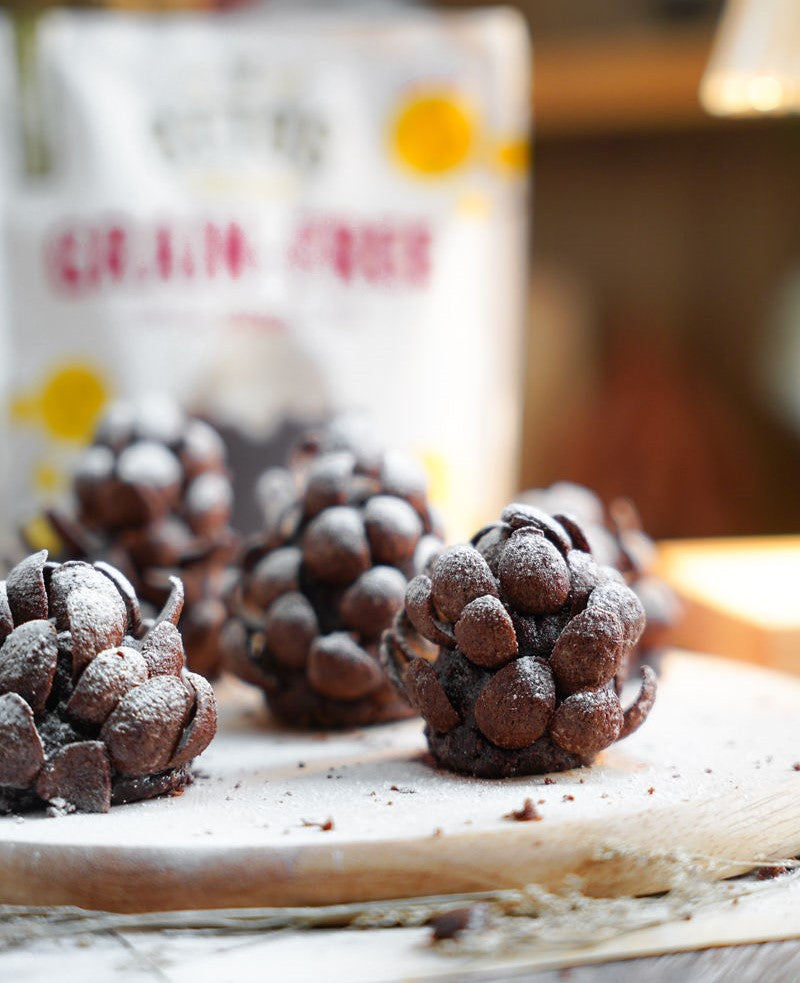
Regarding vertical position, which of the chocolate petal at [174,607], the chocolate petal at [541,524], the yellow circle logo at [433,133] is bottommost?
the chocolate petal at [174,607]

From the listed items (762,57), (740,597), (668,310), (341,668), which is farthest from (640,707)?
(668,310)

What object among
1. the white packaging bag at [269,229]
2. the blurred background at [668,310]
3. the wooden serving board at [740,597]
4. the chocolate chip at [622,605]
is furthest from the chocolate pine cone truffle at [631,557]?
the blurred background at [668,310]

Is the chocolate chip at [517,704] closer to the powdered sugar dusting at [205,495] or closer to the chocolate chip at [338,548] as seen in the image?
the chocolate chip at [338,548]

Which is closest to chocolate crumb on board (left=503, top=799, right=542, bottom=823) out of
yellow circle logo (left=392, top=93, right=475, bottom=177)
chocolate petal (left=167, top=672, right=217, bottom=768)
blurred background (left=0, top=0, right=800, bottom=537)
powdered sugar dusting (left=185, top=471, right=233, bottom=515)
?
chocolate petal (left=167, top=672, right=217, bottom=768)

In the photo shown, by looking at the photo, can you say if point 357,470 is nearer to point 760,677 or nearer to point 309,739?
point 309,739

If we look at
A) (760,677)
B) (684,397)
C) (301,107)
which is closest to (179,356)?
(301,107)
